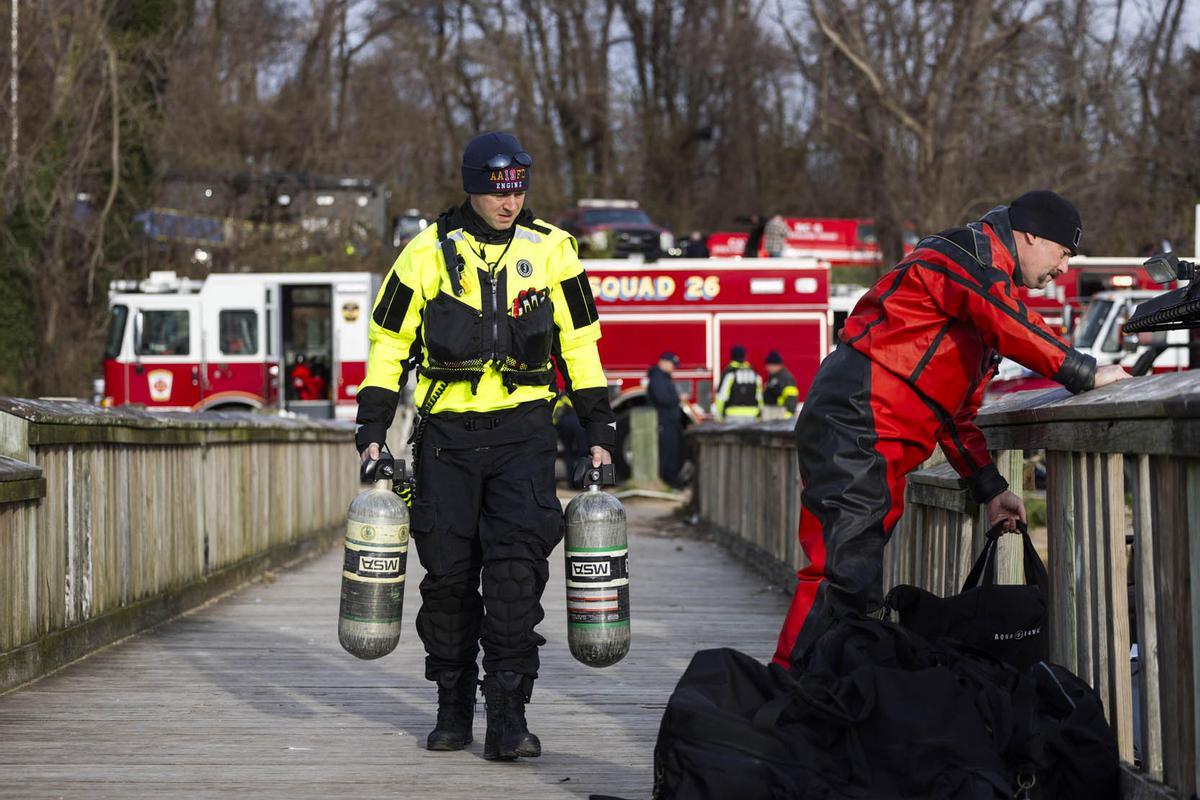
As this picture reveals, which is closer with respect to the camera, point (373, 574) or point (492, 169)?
point (373, 574)

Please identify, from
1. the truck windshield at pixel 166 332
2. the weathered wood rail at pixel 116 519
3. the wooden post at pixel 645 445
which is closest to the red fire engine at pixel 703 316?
the wooden post at pixel 645 445

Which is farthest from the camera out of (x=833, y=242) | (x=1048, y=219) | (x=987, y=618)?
(x=833, y=242)

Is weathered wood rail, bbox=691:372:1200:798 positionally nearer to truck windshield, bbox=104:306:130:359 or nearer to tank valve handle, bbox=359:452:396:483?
tank valve handle, bbox=359:452:396:483

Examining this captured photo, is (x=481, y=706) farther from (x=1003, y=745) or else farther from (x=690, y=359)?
(x=690, y=359)

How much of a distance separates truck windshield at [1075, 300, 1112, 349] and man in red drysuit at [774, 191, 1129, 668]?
16.2 meters

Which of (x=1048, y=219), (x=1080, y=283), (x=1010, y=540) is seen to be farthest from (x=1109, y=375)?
(x=1080, y=283)

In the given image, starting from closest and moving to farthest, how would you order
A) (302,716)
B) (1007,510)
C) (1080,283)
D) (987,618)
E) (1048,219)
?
(987,618) < (1048,219) < (1007,510) < (302,716) < (1080,283)

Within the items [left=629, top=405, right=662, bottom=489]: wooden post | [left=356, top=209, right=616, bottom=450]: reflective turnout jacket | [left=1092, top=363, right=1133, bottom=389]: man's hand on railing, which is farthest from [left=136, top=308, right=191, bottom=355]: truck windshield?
[left=1092, top=363, right=1133, bottom=389]: man's hand on railing

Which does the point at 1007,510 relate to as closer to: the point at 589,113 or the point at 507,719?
the point at 507,719

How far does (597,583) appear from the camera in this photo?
5.54 metres

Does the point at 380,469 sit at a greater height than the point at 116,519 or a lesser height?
greater

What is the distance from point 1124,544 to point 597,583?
64.6 inches

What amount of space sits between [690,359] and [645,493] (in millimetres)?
3506

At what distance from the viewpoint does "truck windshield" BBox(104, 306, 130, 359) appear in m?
26.0
